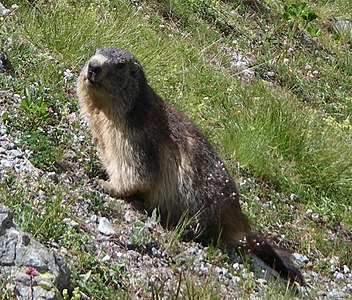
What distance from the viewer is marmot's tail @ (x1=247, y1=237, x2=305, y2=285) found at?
21.9 ft

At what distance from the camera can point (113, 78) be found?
6168 millimetres

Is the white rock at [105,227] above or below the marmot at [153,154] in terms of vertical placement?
below

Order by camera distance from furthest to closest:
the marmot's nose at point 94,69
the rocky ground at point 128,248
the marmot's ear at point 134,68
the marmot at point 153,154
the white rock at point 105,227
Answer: the marmot's ear at point 134,68 < the marmot at point 153,154 < the marmot's nose at point 94,69 < the white rock at point 105,227 < the rocky ground at point 128,248

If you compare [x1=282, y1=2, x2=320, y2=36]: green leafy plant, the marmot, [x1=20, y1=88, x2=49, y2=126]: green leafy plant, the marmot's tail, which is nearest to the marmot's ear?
the marmot

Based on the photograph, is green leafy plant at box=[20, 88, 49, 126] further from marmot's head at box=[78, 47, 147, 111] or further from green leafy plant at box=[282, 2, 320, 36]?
green leafy plant at box=[282, 2, 320, 36]

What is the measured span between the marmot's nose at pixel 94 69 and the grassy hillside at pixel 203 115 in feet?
1.84

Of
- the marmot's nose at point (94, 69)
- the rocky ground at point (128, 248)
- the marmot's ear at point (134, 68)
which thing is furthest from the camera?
the marmot's ear at point (134, 68)

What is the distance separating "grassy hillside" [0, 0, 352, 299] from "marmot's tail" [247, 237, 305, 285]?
1.10ft

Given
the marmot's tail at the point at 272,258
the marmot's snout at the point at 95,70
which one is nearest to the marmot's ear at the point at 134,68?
the marmot's snout at the point at 95,70

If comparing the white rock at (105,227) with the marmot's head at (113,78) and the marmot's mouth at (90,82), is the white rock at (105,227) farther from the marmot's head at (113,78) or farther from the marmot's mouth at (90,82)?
the marmot's mouth at (90,82)

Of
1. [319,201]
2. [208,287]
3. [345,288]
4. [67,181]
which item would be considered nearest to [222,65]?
[319,201]

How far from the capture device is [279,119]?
8844 mm

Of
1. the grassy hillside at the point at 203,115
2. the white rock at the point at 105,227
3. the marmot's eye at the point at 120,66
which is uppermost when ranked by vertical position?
the marmot's eye at the point at 120,66

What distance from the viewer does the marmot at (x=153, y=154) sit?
6172 millimetres
